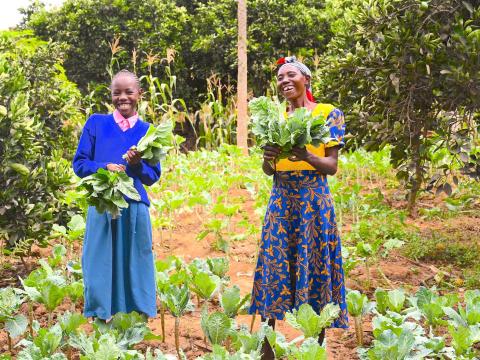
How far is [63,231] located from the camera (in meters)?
4.32

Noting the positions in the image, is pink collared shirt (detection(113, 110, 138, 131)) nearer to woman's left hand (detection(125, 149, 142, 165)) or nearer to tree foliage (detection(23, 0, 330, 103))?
woman's left hand (detection(125, 149, 142, 165))

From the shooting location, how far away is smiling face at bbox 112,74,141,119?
3.10 metres

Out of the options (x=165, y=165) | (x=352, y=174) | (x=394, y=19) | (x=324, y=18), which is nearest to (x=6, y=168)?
(x=394, y=19)

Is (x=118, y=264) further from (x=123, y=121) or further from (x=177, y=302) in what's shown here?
(x=123, y=121)

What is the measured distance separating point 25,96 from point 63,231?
3.20ft

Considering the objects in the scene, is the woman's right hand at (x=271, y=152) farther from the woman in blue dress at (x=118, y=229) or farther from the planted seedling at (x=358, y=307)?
the planted seedling at (x=358, y=307)

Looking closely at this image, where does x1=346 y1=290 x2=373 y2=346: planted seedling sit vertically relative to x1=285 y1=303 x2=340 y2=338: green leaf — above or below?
below

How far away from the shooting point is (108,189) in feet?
9.72

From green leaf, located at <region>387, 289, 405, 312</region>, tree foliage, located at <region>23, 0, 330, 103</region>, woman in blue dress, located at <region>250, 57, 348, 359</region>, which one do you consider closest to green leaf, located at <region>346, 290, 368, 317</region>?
green leaf, located at <region>387, 289, 405, 312</region>

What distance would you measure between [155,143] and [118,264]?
66 cm

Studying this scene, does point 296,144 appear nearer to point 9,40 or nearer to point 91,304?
point 91,304

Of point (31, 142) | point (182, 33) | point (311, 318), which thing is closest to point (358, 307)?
point (311, 318)

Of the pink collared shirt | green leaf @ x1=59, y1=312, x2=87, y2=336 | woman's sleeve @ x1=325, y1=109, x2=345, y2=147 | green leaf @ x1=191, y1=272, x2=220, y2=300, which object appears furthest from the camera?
green leaf @ x1=191, y1=272, x2=220, y2=300

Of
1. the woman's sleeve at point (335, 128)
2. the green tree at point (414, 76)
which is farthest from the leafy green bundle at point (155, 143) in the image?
the green tree at point (414, 76)
